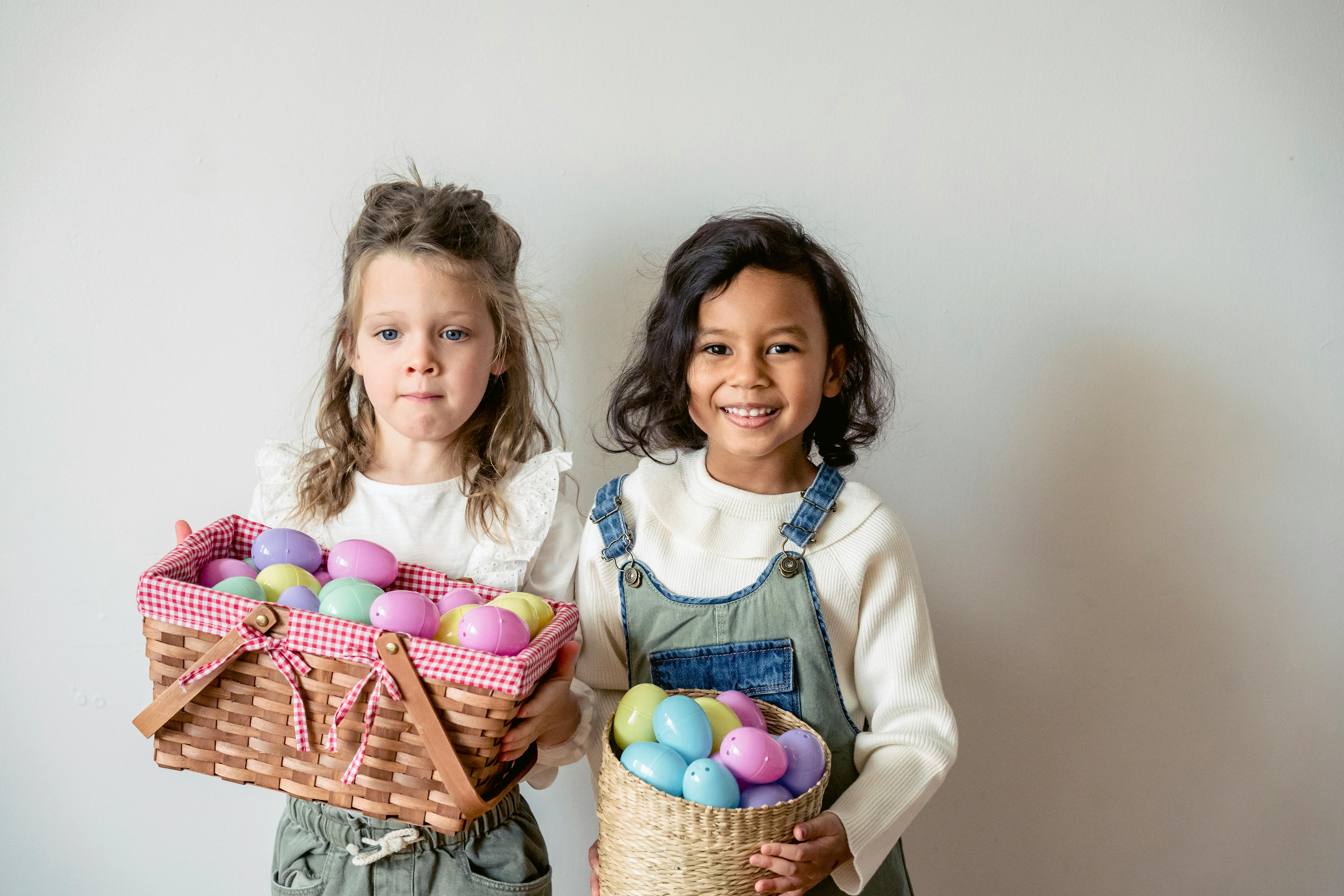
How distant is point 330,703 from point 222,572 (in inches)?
12.9

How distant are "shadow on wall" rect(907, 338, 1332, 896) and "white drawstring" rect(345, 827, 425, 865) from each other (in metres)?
1.03

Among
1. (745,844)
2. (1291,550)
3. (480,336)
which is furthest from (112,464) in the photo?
(1291,550)

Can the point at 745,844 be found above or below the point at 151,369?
below

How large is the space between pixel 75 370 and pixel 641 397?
107 centimetres

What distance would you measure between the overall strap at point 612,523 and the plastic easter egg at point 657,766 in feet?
1.18

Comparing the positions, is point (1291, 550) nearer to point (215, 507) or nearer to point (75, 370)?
point (215, 507)

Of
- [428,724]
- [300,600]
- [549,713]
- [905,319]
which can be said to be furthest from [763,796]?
[905,319]

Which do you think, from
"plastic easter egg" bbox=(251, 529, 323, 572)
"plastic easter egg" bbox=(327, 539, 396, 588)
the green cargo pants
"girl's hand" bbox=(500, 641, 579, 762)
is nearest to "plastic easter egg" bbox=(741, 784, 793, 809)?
"girl's hand" bbox=(500, 641, 579, 762)

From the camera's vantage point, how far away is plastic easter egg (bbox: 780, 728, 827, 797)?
3.94 ft

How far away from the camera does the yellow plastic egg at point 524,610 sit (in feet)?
4.17

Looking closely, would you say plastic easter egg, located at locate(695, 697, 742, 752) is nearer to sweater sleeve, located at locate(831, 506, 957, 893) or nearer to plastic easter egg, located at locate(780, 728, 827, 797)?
plastic easter egg, located at locate(780, 728, 827, 797)

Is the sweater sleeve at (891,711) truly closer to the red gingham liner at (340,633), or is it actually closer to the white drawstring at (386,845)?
the red gingham liner at (340,633)

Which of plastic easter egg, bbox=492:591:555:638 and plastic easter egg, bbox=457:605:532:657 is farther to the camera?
plastic easter egg, bbox=492:591:555:638

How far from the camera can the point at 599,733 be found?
4.75 feet
